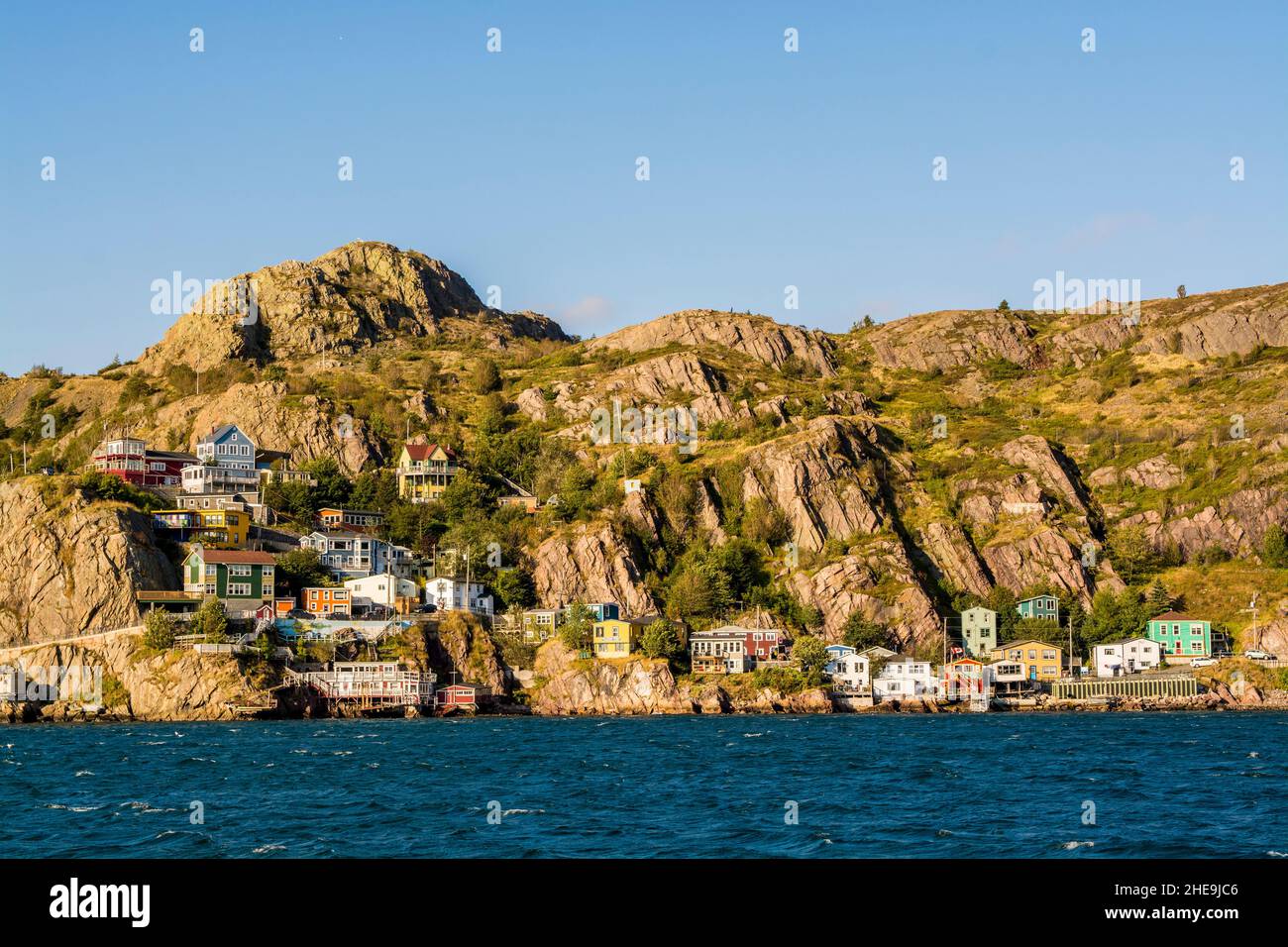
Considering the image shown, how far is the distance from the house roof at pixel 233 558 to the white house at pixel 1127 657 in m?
78.8

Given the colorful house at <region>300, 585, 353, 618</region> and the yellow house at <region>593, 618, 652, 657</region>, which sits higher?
the colorful house at <region>300, 585, 353, 618</region>

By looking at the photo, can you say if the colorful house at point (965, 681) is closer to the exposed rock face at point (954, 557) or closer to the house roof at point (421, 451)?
the exposed rock face at point (954, 557)

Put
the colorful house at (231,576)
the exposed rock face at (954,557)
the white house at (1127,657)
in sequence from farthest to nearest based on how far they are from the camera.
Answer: the exposed rock face at (954,557) → the white house at (1127,657) → the colorful house at (231,576)

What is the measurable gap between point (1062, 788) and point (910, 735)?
34881 millimetres

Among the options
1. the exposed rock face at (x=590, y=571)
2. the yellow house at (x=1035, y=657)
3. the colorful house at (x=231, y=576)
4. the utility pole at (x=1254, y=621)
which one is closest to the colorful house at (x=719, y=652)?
the exposed rock face at (x=590, y=571)

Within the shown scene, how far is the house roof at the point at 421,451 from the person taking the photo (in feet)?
554

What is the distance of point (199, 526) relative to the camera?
136 meters

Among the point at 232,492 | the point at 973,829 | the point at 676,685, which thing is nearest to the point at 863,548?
the point at 676,685

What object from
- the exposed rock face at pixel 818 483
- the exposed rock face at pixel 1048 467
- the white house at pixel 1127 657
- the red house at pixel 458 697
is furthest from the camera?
the exposed rock face at pixel 1048 467

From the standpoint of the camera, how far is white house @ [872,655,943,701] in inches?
4980

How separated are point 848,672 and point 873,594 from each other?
41.9 ft

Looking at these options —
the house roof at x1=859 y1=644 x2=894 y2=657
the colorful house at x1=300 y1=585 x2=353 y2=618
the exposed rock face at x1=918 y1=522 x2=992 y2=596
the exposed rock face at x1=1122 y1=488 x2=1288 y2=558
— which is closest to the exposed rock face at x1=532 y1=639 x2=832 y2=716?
the house roof at x1=859 y1=644 x2=894 y2=657

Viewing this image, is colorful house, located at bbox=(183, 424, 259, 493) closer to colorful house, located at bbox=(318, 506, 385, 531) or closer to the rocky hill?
colorful house, located at bbox=(318, 506, 385, 531)
